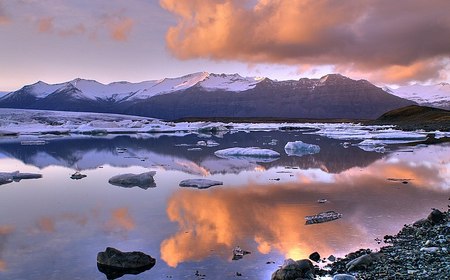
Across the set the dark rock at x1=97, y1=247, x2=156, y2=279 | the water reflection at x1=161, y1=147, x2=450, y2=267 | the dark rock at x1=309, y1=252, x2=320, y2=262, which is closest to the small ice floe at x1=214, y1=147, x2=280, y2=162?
the water reflection at x1=161, y1=147, x2=450, y2=267

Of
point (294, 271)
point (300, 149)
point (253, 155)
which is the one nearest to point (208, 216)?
point (294, 271)

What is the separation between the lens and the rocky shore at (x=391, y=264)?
606 centimetres

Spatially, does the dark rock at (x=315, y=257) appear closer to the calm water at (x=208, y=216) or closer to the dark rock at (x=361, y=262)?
the calm water at (x=208, y=216)

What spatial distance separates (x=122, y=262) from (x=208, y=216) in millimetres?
3267

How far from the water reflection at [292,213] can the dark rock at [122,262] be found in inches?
16.1

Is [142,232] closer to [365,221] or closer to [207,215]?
[207,215]

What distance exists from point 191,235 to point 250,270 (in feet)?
7.01

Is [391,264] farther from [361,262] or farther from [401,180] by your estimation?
[401,180]

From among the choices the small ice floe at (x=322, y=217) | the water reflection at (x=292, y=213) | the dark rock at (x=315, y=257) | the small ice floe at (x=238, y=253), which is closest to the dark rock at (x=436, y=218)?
the water reflection at (x=292, y=213)

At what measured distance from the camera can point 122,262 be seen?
22.9 ft

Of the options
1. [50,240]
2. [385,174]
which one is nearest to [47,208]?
[50,240]

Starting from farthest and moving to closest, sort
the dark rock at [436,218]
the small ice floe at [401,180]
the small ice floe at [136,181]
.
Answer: the small ice floe at [136,181] → the small ice floe at [401,180] → the dark rock at [436,218]

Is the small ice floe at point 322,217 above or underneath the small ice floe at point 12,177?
above

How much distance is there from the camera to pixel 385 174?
1630cm
